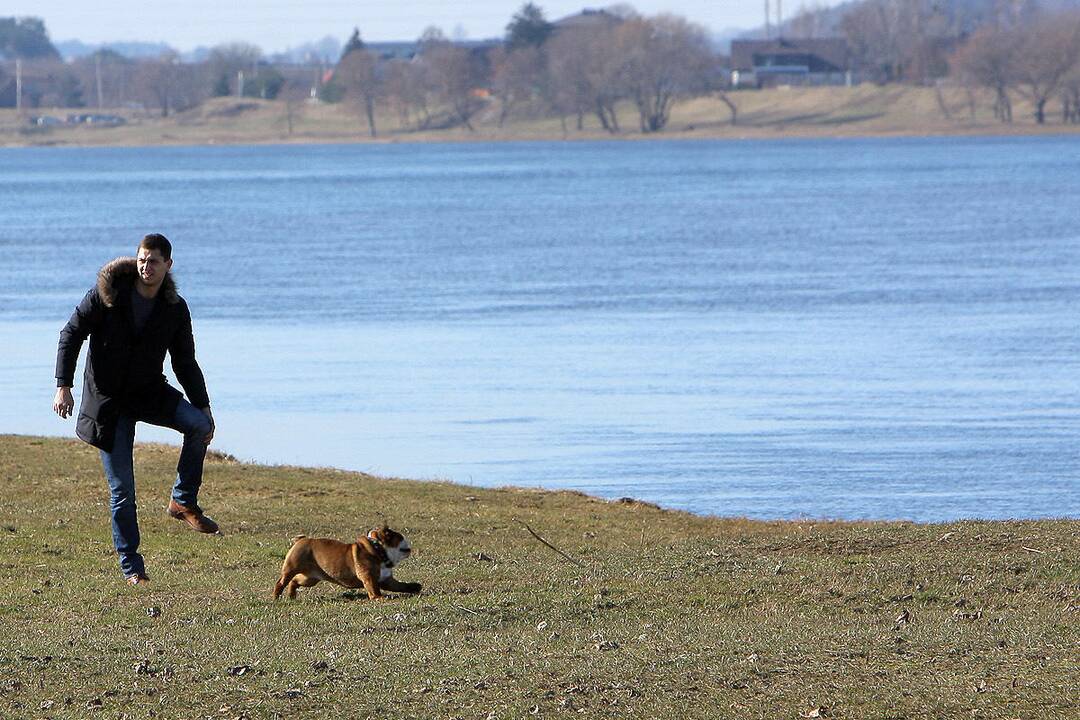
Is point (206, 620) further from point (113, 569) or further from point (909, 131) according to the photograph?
point (909, 131)

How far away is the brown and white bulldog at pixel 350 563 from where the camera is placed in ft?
32.0

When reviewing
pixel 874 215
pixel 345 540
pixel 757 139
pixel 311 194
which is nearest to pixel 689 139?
pixel 757 139

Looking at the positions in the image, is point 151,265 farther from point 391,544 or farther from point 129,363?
Result: point 391,544

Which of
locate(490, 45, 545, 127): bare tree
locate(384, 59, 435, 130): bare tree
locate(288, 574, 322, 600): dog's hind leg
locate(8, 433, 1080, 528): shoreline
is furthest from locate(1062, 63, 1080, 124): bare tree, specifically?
locate(288, 574, 322, 600): dog's hind leg

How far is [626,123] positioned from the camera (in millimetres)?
167000

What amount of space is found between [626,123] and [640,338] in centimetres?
13554

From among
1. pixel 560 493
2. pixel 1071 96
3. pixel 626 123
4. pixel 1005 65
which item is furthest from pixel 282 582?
pixel 626 123

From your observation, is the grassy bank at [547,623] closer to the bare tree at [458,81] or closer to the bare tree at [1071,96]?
the bare tree at [1071,96]

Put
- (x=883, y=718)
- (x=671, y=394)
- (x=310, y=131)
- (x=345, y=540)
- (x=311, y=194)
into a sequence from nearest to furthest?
(x=883, y=718), (x=345, y=540), (x=671, y=394), (x=311, y=194), (x=310, y=131)

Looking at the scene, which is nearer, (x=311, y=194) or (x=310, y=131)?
(x=311, y=194)

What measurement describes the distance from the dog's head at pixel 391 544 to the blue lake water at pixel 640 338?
8.60 m

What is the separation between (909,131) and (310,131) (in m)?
60.4

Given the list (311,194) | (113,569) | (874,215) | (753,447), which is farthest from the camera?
(311,194)

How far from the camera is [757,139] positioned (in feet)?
534
